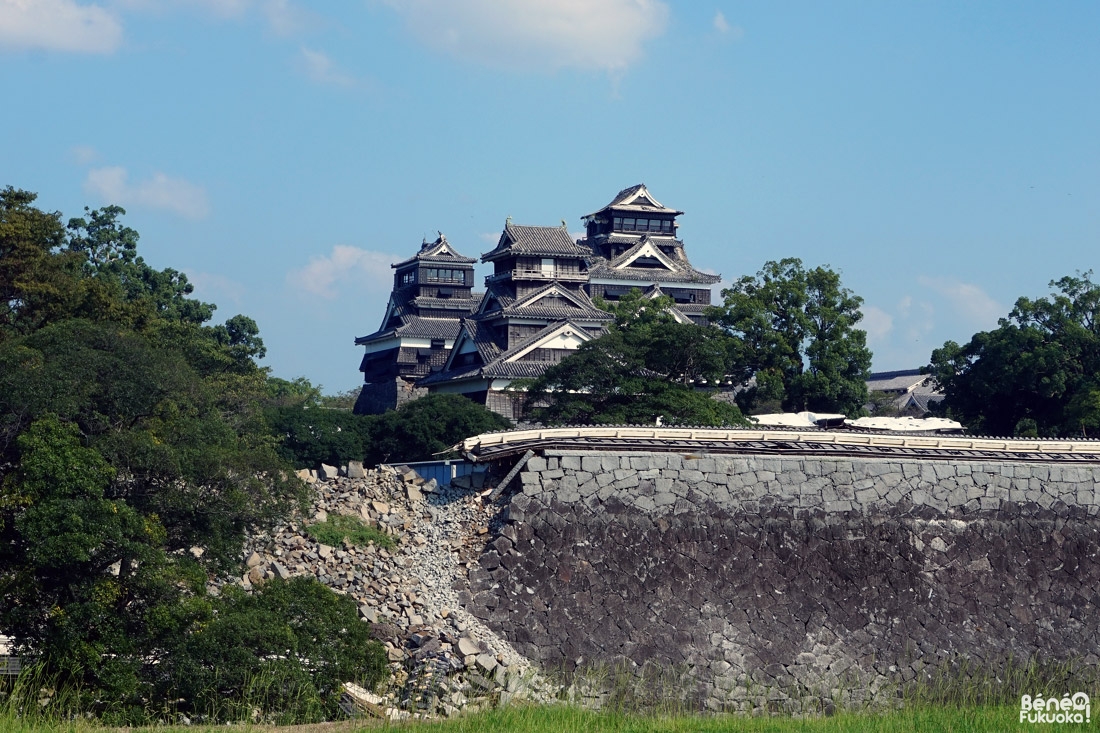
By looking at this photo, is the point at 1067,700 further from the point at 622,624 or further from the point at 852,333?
the point at 852,333

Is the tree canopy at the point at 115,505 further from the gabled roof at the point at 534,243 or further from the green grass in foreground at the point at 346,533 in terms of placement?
the gabled roof at the point at 534,243

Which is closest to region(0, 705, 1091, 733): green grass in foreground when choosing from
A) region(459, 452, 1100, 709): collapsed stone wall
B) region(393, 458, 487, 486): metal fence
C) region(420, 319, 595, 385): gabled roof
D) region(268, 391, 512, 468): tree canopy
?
region(459, 452, 1100, 709): collapsed stone wall

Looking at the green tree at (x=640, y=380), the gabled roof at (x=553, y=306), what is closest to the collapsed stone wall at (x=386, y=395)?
the gabled roof at (x=553, y=306)

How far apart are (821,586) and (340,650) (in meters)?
7.42

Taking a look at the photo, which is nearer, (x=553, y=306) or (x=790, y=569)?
(x=790, y=569)

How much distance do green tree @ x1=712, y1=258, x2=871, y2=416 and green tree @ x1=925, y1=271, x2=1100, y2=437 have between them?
310cm

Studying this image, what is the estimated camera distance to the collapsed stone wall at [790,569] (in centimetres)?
1753

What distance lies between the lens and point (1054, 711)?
14109 millimetres

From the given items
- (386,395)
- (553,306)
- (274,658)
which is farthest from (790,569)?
(386,395)

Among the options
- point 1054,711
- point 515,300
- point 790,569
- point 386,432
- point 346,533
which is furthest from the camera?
point 515,300

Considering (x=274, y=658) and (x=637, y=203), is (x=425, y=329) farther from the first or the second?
(x=274, y=658)

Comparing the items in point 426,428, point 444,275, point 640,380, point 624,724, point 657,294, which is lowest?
point 624,724

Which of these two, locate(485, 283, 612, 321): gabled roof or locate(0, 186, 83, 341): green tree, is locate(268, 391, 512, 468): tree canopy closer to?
locate(0, 186, 83, 341): green tree

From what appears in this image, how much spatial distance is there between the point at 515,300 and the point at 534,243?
4186mm
